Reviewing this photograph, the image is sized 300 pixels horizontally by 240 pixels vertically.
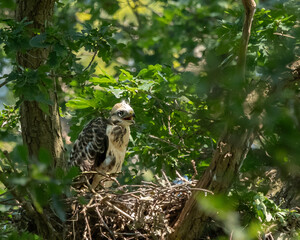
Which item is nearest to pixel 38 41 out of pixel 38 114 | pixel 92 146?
pixel 38 114

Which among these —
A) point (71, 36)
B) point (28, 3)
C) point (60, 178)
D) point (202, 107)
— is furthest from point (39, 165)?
point (28, 3)

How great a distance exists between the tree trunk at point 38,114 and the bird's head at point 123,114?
0.91 metres

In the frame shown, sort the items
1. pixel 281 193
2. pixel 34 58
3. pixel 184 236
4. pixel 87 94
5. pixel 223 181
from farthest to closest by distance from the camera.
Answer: pixel 87 94 → pixel 281 193 → pixel 34 58 → pixel 184 236 → pixel 223 181

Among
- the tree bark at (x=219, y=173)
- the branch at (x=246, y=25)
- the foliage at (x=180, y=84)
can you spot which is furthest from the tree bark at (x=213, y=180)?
the branch at (x=246, y=25)

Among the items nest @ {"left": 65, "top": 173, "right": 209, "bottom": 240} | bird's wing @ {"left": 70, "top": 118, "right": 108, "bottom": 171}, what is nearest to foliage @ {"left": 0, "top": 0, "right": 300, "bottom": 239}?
bird's wing @ {"left": 70, "top": 118, "right": 108, "bottom": 171}

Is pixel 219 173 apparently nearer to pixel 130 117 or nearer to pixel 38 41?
pixel 38 41

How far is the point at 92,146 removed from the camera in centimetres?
455

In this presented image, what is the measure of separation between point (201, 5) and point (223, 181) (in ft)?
5.63

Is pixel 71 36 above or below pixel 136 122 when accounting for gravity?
above

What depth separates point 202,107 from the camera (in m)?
1.98

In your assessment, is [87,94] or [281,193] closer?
[281,193]

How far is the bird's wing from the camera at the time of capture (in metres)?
4.55

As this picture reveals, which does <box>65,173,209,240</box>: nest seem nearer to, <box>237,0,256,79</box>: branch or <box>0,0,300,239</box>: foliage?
Answer: <box>0,0,300,239</box>: foliage

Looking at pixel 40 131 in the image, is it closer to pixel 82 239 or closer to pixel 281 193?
pixel 82 239
